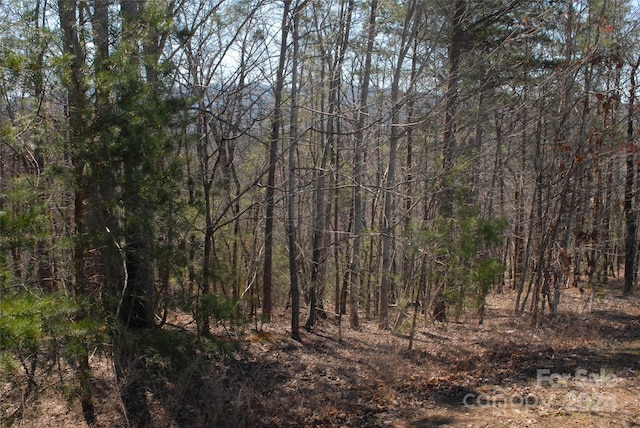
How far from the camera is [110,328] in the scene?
16.5 ft

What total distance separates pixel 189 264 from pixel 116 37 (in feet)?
8.66

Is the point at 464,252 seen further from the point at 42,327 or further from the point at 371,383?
the point at 42,327

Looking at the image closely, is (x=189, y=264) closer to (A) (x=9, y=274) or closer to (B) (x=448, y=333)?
(A) (x=9, y=274)

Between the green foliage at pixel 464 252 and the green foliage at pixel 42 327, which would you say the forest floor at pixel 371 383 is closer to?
the green foliage at pixel 42 327

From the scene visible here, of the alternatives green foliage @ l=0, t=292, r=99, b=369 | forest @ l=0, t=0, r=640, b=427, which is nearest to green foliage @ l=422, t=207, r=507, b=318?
forest @ l=0, t=0, r=640, b=427

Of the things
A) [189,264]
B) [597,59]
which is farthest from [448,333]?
[189,264]

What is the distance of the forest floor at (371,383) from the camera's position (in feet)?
19.2

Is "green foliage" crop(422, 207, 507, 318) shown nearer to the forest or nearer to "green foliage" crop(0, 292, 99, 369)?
the forest

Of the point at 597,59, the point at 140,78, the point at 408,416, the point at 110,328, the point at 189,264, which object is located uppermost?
the point at 597,59

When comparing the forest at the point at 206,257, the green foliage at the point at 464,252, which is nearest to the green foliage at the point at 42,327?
the forest at the point at 206,257

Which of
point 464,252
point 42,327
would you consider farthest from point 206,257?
point 464,252

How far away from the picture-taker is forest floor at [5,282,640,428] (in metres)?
5.86

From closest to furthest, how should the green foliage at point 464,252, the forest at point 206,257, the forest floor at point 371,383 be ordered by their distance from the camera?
the forest at point 206,257 < the forest floor at point 371,383 < the green foliage at point 464,252

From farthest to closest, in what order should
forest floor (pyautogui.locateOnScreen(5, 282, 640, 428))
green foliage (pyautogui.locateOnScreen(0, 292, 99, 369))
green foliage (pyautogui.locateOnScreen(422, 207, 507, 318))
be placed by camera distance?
green foliage (pyautogui.locateOnScreen(422, 207, 507, 318)), forest floor (pyautogui.locateOnScreen(5, 282, 640, 428)), green foliage (pyautogui.locateOnScreen(0, 292, 99, 369))
